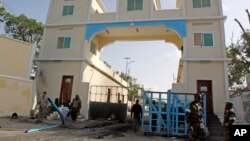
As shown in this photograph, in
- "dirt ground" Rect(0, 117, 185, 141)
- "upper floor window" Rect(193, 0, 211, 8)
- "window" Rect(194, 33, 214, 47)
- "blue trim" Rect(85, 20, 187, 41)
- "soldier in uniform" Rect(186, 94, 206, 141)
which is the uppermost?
"upper floor window" Rect(193, 0, 211, 8)

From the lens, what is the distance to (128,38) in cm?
1973

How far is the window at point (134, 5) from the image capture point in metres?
17.2

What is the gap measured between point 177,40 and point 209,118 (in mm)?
8118

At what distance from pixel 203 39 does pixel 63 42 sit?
35.1 feet

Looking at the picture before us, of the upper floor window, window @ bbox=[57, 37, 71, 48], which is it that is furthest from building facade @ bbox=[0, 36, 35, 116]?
A: the upper floor window

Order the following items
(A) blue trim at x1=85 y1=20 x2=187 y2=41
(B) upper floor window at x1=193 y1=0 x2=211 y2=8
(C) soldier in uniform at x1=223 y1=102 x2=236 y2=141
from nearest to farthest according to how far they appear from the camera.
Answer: (C) soldier in uniform at x1=223 y1=102 x2=236 y2=141 < (A) blue trim at x1=85 y1=20 x2=187 y2=41 < (B) upper floor window at x1=193 y1=0 x2=211 y2=8

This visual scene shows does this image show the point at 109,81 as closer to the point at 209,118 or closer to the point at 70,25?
the point at 70,25

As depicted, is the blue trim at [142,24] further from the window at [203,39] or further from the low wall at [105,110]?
the low wall at [105,110]

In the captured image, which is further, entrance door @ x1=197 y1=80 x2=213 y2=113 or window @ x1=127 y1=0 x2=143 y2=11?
window @ x1=127 y1=0 x2=143 y2=11

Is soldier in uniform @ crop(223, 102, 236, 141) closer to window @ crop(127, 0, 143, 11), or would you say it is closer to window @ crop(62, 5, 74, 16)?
window @ crop(127, 0, 143, 11)

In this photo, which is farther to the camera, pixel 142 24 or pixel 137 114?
pixel 142 24

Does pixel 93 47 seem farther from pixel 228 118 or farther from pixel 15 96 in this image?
pixel 228 118

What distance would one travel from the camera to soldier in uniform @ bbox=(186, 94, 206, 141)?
591cm

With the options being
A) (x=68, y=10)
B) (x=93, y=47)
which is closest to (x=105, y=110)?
(x=93, y=47)
